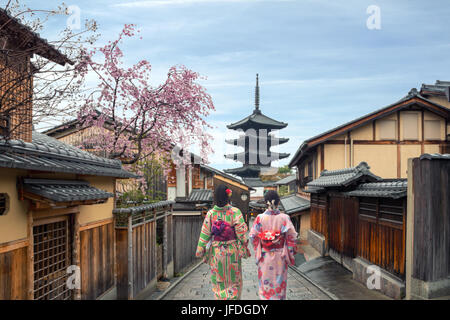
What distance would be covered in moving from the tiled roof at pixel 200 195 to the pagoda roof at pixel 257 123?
96.1ft

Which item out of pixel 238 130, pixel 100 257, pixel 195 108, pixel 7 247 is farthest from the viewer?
pixel 238 130

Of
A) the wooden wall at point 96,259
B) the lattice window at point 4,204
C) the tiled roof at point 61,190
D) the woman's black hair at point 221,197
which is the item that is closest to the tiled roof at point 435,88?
the woman's black hair at point 221,197

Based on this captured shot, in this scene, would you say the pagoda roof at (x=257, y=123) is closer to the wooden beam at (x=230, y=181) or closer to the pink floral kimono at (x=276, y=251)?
the wooden beam at (x=230, y=181)

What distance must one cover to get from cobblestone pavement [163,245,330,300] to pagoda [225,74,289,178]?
38806 mm

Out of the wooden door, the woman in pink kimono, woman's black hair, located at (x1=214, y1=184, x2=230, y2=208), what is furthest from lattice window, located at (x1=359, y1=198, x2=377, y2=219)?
woman's black hair, located at (x1=214, y1=184, x2=230, y2=208)

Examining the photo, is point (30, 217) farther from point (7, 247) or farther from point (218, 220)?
point (218, 220)

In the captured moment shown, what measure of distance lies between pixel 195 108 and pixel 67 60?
29.6 ft

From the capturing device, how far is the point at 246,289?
947 cm

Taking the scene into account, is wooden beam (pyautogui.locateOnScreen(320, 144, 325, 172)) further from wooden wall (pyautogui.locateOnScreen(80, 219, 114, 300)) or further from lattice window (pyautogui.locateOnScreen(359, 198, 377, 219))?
wooden wall (pyautogui.locateOnScreen(80, 219, 114, 300))

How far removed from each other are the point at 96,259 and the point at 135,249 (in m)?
1.52

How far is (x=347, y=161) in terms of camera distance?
18125 millimetres

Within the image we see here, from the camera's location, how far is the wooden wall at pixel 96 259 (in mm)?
6535

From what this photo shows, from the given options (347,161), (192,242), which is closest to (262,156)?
(347,161)

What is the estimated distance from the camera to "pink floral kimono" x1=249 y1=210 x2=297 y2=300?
21.8 ft
